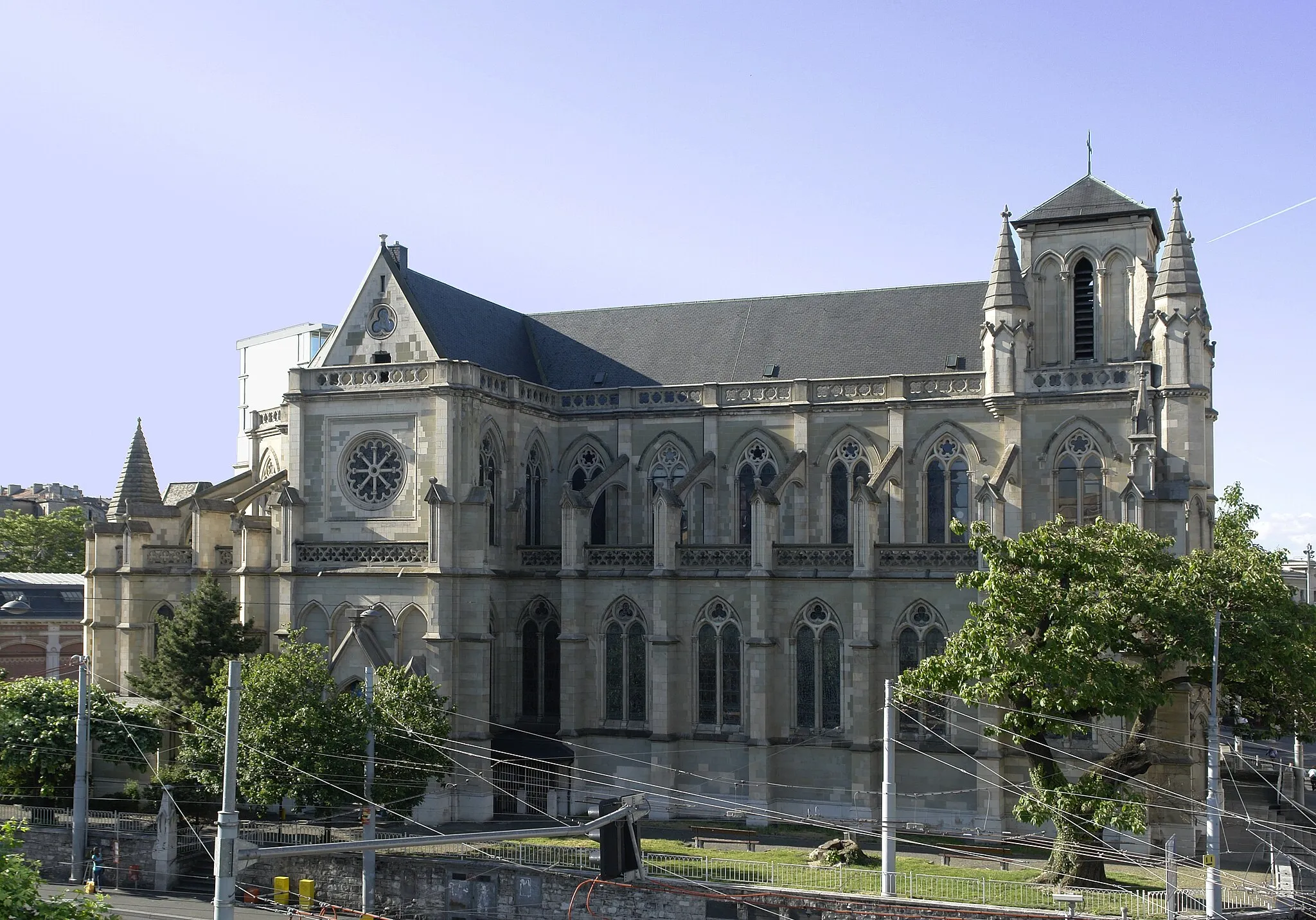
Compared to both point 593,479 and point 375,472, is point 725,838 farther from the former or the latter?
point 375,472

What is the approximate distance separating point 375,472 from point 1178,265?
A: 1138 inches

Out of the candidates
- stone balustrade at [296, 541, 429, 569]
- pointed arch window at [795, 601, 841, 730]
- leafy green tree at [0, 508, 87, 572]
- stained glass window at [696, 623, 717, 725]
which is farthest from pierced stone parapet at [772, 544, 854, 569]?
leafy green tree at [0, 508, 87, 572]

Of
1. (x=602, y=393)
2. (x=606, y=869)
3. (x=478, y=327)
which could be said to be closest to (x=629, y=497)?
(x=602, y=393)

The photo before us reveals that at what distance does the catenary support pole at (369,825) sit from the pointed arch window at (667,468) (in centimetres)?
1617

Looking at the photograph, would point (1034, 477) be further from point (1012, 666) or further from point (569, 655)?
point (569, 655)

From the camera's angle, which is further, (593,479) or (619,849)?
(593,479)

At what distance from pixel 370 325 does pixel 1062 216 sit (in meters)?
25.4

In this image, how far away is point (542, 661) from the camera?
54781 mm

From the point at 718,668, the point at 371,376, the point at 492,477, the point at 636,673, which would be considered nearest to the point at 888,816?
the point at 718,668

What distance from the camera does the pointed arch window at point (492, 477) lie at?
53.4 metres

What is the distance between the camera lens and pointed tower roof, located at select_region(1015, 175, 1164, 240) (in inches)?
2041

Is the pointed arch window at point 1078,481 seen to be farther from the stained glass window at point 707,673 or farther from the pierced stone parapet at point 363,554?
the pierced stone parapet at point 363,554

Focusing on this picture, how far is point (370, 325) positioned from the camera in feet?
176

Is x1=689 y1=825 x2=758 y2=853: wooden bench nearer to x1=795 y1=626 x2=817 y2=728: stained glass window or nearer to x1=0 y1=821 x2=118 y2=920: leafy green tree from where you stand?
x1=795 y1=626 x2=817 y2=728: stained glass window
